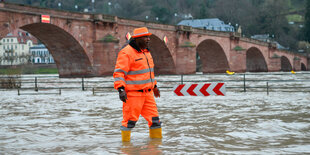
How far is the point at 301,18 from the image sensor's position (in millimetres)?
131500

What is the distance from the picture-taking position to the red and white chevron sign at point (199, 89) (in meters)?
9.80

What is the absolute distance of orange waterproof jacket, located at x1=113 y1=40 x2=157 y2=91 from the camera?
19.7 ft

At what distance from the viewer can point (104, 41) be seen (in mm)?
33625

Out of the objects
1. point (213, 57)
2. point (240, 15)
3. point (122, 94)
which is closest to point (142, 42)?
point (122, 94)

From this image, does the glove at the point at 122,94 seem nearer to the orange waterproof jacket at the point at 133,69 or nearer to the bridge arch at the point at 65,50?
the orange waterproof jacket at the point at 133,69

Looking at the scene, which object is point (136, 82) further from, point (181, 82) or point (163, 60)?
point (163, 60)

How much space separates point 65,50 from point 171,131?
91.9ft

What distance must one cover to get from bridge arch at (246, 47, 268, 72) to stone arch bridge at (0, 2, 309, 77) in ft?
30.5

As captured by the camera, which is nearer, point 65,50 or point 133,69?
point 133,69

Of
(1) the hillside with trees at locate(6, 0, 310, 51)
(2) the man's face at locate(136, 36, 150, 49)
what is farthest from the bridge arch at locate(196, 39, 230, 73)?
(2) the man's face at locate(136, 36, 150, 49)

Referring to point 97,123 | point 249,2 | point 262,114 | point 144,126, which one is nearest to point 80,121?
point 97,123

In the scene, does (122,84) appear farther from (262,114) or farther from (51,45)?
(51,45)

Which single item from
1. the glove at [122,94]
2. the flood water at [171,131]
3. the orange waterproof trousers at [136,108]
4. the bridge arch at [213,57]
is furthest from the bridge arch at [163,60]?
the glove at [122,94]

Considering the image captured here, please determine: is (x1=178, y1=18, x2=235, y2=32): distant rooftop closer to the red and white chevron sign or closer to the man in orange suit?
the red and white chevron sign
